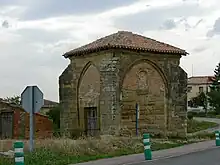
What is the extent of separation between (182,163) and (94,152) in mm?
5031

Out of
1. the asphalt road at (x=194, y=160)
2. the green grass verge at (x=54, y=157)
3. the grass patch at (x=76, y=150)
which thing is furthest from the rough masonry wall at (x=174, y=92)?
the asphalt road at (x=194, y=160)

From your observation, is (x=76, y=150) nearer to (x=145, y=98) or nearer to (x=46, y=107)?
(x=145, y=98)

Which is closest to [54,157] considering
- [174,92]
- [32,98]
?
[32,98]

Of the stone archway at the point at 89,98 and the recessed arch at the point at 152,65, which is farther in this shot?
the stone archway at the point at 89,98

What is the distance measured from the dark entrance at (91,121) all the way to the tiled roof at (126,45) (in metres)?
3.89

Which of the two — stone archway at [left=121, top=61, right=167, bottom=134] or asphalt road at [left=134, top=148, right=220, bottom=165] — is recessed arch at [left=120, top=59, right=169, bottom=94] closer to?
stone archway at [left=121, top=61, right=167, bottom=134]

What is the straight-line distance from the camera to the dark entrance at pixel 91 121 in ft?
105

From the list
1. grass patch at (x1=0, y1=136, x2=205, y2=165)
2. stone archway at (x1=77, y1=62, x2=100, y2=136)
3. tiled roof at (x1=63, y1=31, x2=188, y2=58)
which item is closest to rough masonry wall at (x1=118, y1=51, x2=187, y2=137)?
tiled roof at (x1=63, y1=31, x2=188, y2=58)

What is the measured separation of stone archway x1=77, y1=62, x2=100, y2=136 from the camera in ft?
104

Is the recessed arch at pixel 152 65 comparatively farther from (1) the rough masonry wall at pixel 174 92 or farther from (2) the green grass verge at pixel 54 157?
(2) the green grass verge at pixel 54 157

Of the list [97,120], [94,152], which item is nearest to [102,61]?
[97,120]

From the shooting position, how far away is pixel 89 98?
3266 cm

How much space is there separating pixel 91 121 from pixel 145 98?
3.97m

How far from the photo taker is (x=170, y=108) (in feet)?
108
